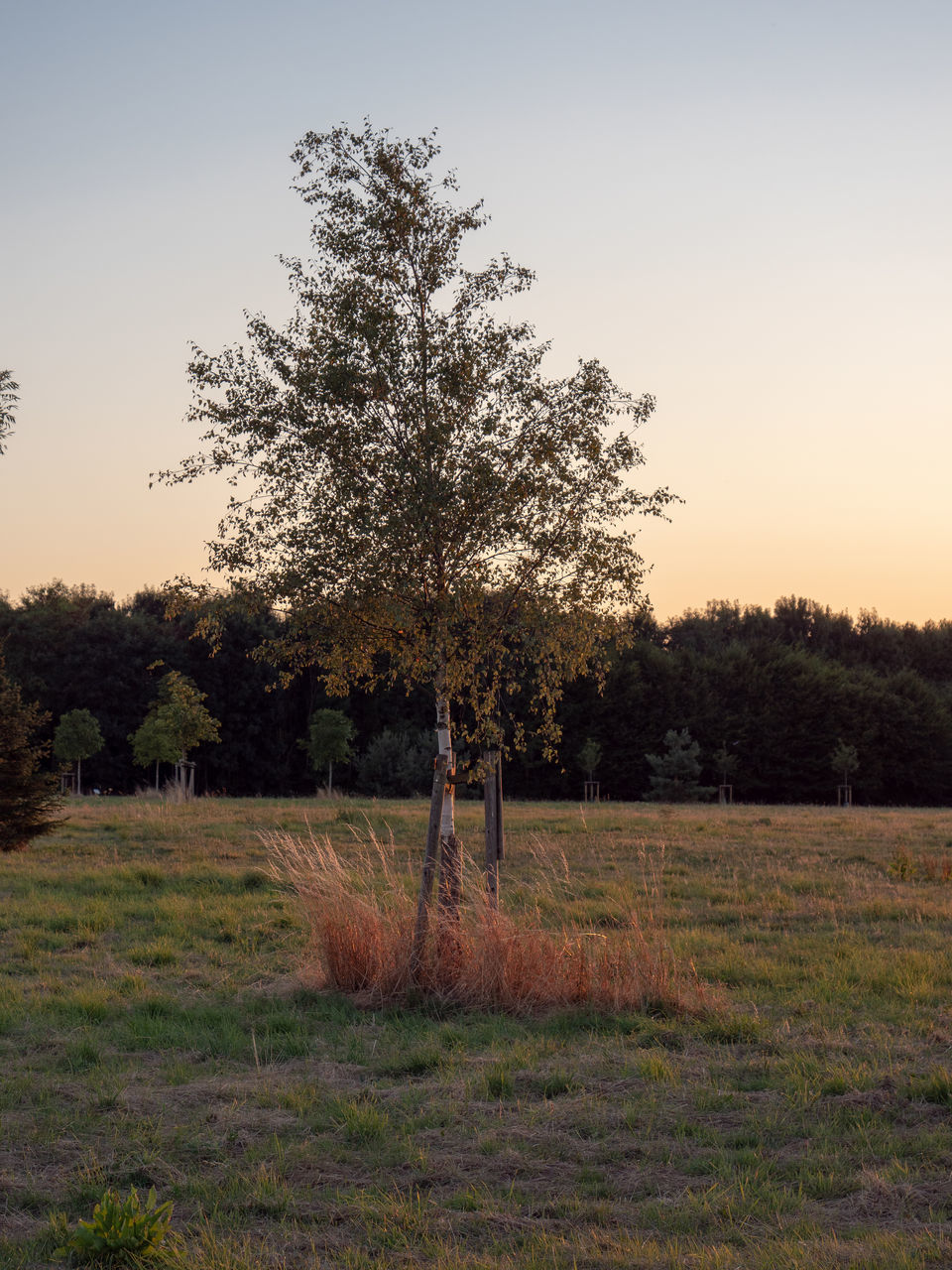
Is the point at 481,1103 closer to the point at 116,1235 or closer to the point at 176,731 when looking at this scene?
the point at 116,1235

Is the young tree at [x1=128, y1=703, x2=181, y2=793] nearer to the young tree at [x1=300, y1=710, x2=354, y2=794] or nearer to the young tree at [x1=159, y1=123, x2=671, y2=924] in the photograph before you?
the young tree at [x1=300, y1=710, x2=354, y2=794]

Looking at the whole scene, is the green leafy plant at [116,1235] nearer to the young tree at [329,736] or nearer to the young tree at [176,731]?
the young tree at [176,731]

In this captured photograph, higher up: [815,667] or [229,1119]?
[815,667]

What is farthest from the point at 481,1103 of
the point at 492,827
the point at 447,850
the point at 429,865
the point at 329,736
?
the point at 329,736

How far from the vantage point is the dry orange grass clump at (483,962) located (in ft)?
27.5

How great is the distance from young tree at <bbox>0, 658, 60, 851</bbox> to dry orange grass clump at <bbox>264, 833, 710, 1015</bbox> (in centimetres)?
900

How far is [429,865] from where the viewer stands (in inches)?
352

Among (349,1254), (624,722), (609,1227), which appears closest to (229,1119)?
(349,1254)

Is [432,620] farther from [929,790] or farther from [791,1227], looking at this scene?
[929,790]

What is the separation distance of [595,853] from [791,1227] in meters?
13.5

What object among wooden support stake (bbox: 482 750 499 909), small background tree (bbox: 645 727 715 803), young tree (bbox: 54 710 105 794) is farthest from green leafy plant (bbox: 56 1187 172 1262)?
small background tree (bbox: 645 727 715 803)

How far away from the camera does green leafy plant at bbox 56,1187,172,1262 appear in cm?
419

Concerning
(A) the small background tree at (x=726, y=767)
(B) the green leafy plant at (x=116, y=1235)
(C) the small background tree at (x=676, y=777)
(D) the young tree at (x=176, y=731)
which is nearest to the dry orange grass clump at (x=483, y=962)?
(B) the green leafy plant at (x=116, y=1235)

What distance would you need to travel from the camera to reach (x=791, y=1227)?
4469mm
